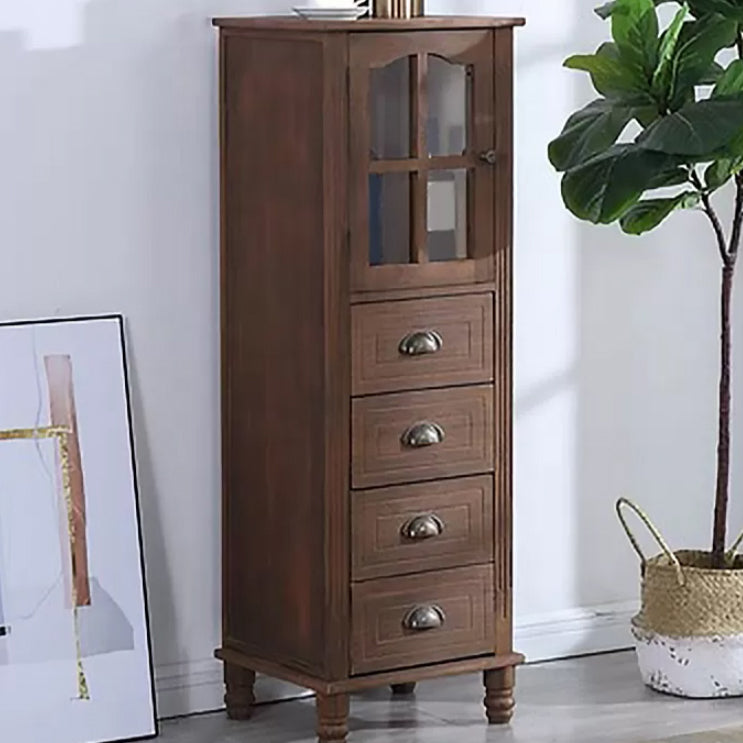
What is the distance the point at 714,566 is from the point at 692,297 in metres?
0.65

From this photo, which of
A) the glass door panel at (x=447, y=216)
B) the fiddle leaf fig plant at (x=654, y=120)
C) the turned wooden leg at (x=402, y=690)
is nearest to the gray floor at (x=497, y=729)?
the turned wooden leg at (x=402, y=690)

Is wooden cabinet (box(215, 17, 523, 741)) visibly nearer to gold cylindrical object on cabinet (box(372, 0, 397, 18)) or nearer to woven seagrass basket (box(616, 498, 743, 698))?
gold cylindrical object on cabinet (box(372, 0, 397, 18))

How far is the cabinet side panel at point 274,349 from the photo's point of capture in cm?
336

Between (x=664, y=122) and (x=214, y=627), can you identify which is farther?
(x=214, y=627)

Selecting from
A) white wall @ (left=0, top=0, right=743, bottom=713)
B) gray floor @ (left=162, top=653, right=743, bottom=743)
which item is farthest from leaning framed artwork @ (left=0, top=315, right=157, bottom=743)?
gray floor @ (left=162, top=653, right=743, bottom=743)

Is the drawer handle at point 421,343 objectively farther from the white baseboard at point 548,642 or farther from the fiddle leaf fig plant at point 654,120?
the white baseboard at point 548,642

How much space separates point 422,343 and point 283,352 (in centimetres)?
24

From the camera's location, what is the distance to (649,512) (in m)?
4.20

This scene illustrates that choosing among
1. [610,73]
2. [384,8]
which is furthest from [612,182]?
[384,8]

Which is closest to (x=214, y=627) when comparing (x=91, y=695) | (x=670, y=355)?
(x=91, y=695)

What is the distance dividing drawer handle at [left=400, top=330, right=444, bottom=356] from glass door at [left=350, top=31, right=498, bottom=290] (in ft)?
0.29

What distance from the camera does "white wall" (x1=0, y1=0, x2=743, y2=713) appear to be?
3.45 meters

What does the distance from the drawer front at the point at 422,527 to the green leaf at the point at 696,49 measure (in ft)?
2.49

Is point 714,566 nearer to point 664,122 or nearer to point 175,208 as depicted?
point 664,122
